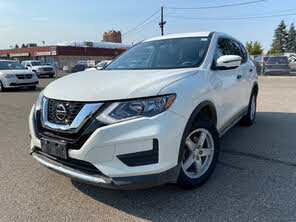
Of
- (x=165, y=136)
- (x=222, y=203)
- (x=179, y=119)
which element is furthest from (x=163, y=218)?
(x=179, y=119)

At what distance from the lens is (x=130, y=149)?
2.09 metres

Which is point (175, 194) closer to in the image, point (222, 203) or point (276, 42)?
point (222, 203)

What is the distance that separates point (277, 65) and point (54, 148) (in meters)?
18.8

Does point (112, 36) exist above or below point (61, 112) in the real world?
above

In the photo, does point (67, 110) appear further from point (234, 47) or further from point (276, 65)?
point (276, 65)

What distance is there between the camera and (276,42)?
8075cm

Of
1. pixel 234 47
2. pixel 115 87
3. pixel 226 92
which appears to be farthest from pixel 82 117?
pixel 234 47

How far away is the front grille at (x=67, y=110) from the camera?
7.29 feet

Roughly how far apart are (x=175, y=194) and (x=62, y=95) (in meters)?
1.54

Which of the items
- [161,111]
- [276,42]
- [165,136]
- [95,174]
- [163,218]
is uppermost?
[276,42]

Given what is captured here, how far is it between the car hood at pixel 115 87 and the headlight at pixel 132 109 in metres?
0.06

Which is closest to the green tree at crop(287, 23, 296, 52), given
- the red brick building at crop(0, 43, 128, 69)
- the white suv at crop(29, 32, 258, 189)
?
the red brick building at crop(0, 43, 128, 69)

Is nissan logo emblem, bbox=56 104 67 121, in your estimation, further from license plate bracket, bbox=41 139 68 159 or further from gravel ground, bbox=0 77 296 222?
gravel ground, bbox=0 77 296 222

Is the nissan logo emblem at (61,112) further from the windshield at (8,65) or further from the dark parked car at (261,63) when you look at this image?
A: the dark parked car at (261,63)
